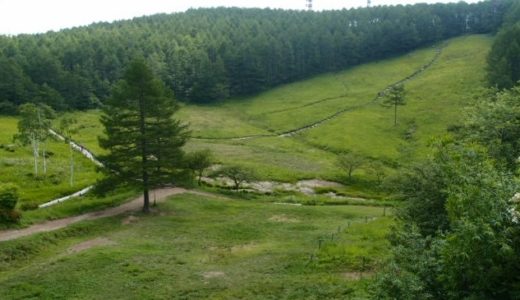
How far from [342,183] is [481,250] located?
6081cm

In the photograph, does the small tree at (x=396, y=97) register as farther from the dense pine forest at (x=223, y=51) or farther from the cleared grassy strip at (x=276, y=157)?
the dense pine forest at (x=223, y=51)

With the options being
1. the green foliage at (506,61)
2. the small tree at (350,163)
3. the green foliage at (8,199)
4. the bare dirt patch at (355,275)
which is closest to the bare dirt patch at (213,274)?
the bare dirt patch at (355,275)

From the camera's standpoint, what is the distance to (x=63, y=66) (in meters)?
134

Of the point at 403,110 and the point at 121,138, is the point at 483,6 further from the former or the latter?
the point at 121,138

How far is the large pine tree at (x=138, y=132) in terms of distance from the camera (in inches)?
2046

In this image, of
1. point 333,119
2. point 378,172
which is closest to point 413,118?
point 333,119

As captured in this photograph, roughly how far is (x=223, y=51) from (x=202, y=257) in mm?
122579

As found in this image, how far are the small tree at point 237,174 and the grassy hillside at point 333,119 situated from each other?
6.75m

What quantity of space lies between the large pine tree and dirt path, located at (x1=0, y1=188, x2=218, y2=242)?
2.84 m

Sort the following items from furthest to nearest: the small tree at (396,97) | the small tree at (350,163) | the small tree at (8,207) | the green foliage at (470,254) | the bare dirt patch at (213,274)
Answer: the small tree at (396,97) < the small tree at (350,163) < the small tree at (8,207) < the bare dirt patch at (213,274) < the green foliage at (470,254)

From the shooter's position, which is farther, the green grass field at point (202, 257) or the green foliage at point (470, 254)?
the green grass field at point (202, 257)

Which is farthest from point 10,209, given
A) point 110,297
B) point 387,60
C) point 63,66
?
point 387,60

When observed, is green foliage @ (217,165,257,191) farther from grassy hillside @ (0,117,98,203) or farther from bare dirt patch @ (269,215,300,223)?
grassy hillside @ (0,117,98,203)

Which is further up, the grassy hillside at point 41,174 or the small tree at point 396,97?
the small tree at point 396,97
